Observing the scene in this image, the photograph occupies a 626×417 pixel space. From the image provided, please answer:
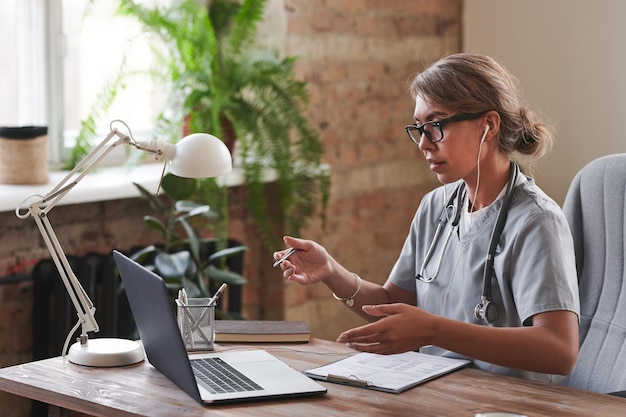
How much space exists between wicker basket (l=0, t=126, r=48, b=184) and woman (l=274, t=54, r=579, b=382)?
1035 millimetres

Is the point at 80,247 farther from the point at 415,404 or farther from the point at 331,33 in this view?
the point at 415,404

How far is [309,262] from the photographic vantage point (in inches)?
88.1

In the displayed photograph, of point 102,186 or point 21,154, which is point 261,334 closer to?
point 102,186

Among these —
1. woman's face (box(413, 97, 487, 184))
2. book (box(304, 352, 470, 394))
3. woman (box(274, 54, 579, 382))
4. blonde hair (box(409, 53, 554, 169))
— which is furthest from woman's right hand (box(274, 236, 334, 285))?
blonde hair (box(409, 53, 554, 169))

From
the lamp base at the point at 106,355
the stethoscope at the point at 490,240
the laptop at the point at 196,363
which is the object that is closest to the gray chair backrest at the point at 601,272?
the stethoscope at the point at 490,240

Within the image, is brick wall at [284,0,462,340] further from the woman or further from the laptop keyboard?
the laptop keyboard

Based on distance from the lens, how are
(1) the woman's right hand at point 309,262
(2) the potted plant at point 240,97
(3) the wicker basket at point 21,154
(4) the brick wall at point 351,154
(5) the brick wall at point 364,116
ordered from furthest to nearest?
(5) the brick wall at point 364,116 → (4) the brick wall at point 351,154 → (2) the potted plant at point 240,97 → (3) the wicker basket at point 21,154 → (1) the woman's right hand at point 309,262

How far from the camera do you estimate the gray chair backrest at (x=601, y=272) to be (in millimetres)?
2250

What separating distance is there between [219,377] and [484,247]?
692mm

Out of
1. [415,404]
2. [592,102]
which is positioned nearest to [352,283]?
[415,404]

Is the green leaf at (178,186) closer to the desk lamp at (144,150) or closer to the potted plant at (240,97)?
the potted plant at (240,97)

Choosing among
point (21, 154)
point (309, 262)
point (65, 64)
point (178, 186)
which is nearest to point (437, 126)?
point (309, 262)

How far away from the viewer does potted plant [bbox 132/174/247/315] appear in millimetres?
2902

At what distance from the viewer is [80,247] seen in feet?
10.0
